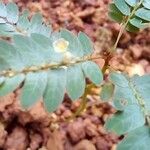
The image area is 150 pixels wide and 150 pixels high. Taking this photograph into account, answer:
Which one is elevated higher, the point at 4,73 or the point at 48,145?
the point at 4,73

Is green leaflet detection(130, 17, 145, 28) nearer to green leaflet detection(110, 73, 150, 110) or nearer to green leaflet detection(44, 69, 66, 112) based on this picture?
green leaflet detection(110, 73, 150, 110)

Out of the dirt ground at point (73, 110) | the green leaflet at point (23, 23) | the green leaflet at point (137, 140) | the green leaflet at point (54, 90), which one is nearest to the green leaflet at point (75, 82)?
the green leaflet at point (54, 90)

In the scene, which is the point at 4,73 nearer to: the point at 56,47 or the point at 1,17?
the point at 56,47

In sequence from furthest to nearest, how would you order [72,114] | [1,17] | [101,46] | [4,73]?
[101,46] → [72,114] → [1,17] → [4,73]

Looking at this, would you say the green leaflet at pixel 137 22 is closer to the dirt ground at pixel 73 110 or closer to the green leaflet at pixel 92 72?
the green leaflet at pixel 92 72

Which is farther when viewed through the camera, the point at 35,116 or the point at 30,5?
the point at 30,5

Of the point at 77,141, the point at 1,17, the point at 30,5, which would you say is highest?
the point at 1,17

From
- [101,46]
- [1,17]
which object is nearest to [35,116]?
[1,17]

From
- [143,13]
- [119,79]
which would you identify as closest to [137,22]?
[143,13]

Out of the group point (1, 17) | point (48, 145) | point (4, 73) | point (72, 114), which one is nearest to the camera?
point (4, 73)
